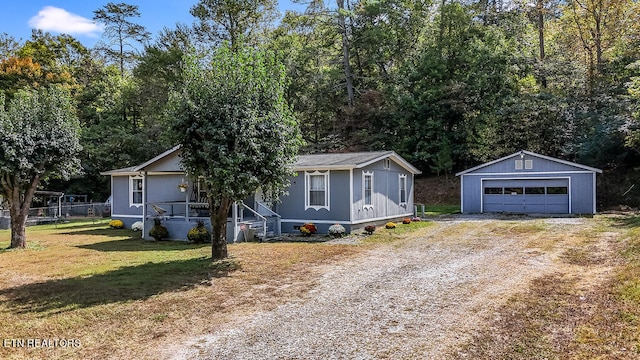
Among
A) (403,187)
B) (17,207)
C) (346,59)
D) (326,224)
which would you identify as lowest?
(326,224)

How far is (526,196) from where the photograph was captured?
21234 mm

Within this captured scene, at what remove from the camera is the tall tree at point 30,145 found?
40.1 feet

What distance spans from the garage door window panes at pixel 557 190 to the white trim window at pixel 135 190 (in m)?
19.5

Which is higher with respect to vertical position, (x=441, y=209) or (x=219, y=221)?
(x=219, y=221)

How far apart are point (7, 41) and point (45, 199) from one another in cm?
1380

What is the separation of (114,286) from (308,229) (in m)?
7.77

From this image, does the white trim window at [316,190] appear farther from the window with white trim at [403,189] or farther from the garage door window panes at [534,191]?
the garage door window panes at [534,191]

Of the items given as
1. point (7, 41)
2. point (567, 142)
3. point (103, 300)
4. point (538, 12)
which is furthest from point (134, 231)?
point (538, 12)

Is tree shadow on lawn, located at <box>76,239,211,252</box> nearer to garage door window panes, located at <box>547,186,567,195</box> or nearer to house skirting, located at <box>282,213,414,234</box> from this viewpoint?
house skirting, located at <box>282,213,414,234</box>

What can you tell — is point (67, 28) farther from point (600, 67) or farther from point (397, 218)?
point (600, 67)

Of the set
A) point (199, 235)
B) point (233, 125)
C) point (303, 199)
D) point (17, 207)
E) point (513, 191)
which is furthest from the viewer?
point (513, 191)

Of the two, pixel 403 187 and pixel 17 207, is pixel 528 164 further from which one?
pixel 17 207

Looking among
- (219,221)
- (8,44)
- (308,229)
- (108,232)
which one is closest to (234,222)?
(308,229)

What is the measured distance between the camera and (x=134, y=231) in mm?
18109
